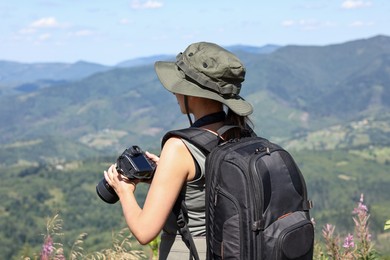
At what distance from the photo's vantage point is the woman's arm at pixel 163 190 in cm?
306

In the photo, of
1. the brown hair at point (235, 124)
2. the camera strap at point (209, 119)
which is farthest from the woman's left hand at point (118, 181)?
the brown hair at point (235, 124)

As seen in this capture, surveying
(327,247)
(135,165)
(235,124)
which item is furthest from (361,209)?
(135,165)

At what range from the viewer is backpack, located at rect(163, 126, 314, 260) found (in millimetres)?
2967

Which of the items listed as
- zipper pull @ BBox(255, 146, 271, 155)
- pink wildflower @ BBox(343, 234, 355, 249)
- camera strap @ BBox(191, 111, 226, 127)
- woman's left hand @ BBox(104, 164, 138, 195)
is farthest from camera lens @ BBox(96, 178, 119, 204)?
pink wildflower @ BBox(343, 234, 355, 249)

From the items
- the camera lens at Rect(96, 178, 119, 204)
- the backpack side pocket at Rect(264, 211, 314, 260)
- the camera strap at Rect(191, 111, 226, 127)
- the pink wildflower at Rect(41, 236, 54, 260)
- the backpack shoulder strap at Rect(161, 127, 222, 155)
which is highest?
the camera strap at Rect(191, 111, 226, 127)

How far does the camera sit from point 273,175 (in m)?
3.06

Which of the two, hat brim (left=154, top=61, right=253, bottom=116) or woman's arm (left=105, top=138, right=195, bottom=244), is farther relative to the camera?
hat brim (left=154, top=61, right=253, bottom=116)

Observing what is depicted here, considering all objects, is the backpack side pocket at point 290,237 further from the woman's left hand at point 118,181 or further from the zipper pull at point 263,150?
the woman's left hand at point 118,181

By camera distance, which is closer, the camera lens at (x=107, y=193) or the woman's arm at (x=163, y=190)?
the woman's arm at (x=163, y=190)

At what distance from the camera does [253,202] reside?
2965 millimetres

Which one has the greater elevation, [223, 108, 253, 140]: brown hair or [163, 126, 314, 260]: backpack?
[223, 108, 253, 140]: brown hair

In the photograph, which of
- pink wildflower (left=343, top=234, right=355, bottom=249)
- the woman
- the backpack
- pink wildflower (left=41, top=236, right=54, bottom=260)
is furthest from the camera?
pink wildflower (left=343, top=234, right=355, bottom=249)

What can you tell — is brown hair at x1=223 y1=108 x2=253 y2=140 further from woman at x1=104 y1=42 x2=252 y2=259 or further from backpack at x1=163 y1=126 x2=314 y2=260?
backpack at x1=163 y1=126 x2=314 y2=260

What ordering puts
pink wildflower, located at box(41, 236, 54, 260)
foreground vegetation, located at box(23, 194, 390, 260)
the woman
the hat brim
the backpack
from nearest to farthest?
the backpack
the woman
the hat brim
pink wildflower, located at box(41, 236, 54, 260)
foreground vegetation, located at box(23, 194, 390, 260)
